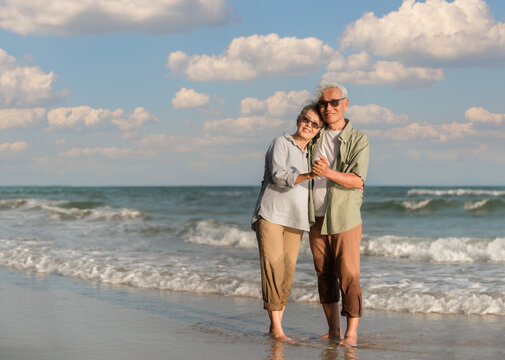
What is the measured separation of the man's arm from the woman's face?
0.87 ft

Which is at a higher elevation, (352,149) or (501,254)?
(352,149)

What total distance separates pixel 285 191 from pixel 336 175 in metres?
0.48

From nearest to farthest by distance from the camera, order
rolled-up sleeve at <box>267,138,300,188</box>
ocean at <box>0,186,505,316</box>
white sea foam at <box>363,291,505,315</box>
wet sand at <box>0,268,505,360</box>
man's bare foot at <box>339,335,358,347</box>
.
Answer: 1. rolled-up sleeve at <box>267,138,300,188</box>
2. wet sand at <box>0,268,505,360</box>
3. man's bare foot at <box>339,335,358,347</box>
4. white sea foam at <box>363,291,505,315</box>
5. ocean at <box>0,186,505,316</box>

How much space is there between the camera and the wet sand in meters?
4.48

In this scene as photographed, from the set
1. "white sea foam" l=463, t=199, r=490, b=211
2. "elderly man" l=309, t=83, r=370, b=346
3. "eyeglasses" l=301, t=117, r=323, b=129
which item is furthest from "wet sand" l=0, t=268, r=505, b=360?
"white sea foam" l=463, t=199, r=490, b=211

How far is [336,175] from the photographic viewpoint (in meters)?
4.12

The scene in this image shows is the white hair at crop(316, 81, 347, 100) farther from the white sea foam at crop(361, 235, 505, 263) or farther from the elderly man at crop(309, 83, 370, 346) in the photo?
the white sea foam at crop(361, 235, 505, 263)

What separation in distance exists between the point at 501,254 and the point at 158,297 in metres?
6.47

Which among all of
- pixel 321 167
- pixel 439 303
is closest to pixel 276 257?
pixel 321 167

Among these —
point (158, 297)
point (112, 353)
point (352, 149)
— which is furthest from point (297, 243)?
point (158, 297)

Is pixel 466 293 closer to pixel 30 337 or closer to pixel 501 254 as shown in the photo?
pixel 501 254

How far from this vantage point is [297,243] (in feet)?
15.2

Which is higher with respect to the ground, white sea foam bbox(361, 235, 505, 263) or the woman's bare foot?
white sea foam bbox(361, 235, 505, 263)

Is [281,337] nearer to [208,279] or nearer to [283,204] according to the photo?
[283,204]
